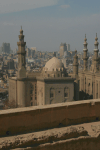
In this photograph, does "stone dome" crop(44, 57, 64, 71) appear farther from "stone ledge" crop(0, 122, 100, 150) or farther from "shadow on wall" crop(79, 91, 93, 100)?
"stone ledge" crop(0, 122, 100, 150)

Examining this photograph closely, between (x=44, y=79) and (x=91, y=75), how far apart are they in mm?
4948

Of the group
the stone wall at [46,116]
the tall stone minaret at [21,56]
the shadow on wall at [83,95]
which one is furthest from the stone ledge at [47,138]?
the shadow on wall at [83,95]

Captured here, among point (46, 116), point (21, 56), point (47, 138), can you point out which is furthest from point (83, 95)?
point (47, 138)

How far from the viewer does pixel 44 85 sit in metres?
22.5

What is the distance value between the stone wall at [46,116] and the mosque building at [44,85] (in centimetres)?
1857

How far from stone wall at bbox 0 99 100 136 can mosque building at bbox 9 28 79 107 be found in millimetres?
18571

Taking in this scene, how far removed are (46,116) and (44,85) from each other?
62.7 ft

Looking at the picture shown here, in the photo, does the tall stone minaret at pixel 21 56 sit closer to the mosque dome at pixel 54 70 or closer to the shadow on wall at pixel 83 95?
the mosque dome at pixel 54 70

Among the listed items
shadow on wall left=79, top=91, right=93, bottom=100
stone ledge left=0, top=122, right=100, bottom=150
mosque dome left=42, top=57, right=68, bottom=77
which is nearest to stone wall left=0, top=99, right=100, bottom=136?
stone ledge left=0, top=122, right=100, bottom=150

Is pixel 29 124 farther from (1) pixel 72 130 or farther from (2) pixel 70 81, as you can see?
(2) pixel 70 81

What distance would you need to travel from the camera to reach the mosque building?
22625 mm

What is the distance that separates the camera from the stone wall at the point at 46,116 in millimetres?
3109

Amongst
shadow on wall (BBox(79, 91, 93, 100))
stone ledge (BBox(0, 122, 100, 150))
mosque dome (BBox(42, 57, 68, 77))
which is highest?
mosque dome (BBox(42, 57, 68, 77))

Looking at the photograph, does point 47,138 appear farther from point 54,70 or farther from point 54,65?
point 54,65
